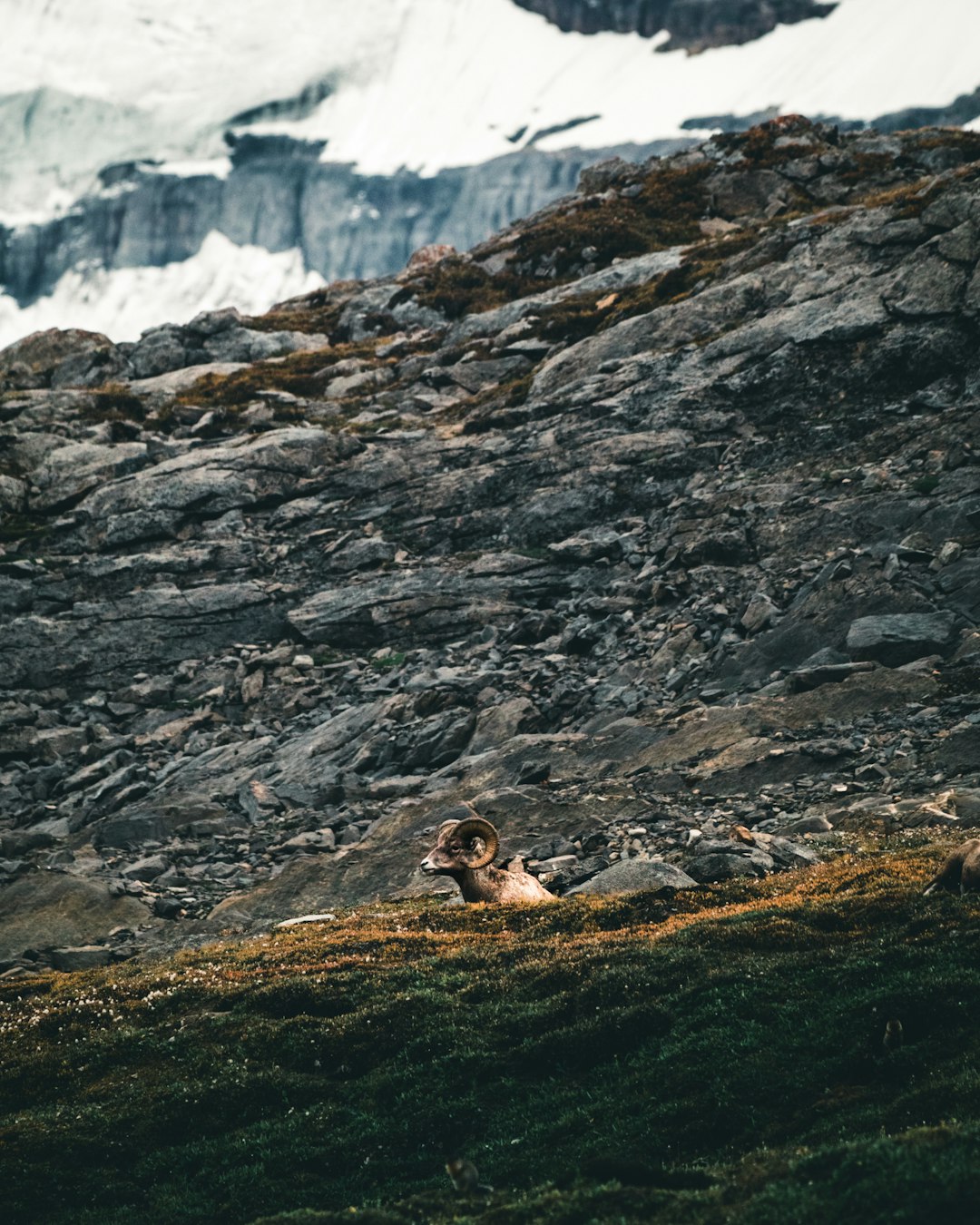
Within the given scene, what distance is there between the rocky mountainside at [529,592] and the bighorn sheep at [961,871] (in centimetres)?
426

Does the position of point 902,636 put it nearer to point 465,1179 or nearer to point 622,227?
point 465,1179

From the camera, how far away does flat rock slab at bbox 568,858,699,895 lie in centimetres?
1948

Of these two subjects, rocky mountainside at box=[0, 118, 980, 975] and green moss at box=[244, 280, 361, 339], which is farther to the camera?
green moss at box=[244, 280, 361, 339]

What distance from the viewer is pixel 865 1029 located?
11914 millimetres

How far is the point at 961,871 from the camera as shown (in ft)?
49.7

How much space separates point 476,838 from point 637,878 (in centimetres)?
328

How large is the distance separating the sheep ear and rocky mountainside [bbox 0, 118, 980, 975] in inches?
83.0

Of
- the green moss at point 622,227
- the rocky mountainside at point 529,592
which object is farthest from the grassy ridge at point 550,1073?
the green moss at point 622,227

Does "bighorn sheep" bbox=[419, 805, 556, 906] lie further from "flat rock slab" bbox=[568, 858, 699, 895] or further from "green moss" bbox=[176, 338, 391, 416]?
"green moss" bbox=[176, 338, 391, 416]

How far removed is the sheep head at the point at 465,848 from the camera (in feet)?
67.8

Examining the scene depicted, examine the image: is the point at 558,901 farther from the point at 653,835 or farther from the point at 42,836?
the point at 42,836

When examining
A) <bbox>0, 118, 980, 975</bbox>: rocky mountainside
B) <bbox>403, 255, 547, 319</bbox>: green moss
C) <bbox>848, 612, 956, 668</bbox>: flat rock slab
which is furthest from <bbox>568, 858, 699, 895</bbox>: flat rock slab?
<bbox>403, 255, 547, 319</bbox>: green moss

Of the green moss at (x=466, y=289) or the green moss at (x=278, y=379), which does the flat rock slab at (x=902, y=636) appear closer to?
the green moss at (x=278, y=379)

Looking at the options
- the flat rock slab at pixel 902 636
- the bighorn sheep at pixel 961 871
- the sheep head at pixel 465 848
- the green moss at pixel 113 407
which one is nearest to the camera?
the bighorn sheep at pixel 961 871
